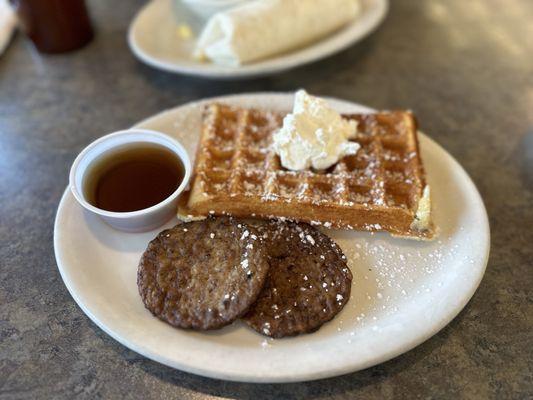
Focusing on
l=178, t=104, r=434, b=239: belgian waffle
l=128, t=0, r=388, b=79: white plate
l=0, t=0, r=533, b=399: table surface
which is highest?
l=128, t=0, r=388, b=79: white plate

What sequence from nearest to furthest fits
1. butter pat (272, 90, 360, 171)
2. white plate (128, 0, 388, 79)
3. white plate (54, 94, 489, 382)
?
1. white plate (54, 94, 489, 382)
2. butter pat (272, 90, 360, 171)
3. white plate (128, 0, 388, 79)

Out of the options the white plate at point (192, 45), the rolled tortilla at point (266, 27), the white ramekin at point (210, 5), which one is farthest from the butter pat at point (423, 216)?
the white ramekin at point (210, 5)

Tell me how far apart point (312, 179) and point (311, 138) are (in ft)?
0.37

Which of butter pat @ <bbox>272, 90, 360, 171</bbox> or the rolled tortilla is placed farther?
the rolled tortilla

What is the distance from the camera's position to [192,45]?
1.93m

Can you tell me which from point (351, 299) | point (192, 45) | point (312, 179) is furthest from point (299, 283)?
point (192, 45)

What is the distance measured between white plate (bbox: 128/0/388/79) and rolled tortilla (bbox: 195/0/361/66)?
4cm

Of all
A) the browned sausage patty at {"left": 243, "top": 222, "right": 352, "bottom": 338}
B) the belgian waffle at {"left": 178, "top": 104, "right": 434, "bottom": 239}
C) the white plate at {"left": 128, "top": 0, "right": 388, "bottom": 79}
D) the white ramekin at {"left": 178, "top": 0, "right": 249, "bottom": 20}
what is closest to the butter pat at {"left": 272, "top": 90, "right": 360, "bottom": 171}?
the belgian waffle at {"left": 178, "top": 104, "right": 434, "bottom": 239}

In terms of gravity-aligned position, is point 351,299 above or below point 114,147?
below

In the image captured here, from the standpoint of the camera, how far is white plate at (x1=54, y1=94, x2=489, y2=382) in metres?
0.94

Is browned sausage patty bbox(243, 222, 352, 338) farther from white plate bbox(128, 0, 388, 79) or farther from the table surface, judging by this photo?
white plate bbox(128, 0, 388, 79)

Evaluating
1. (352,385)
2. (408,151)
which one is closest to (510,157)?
(408,151)

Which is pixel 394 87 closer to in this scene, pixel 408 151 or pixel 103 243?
pixel 408 151

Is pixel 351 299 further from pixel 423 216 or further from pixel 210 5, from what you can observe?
pixel 210 5
